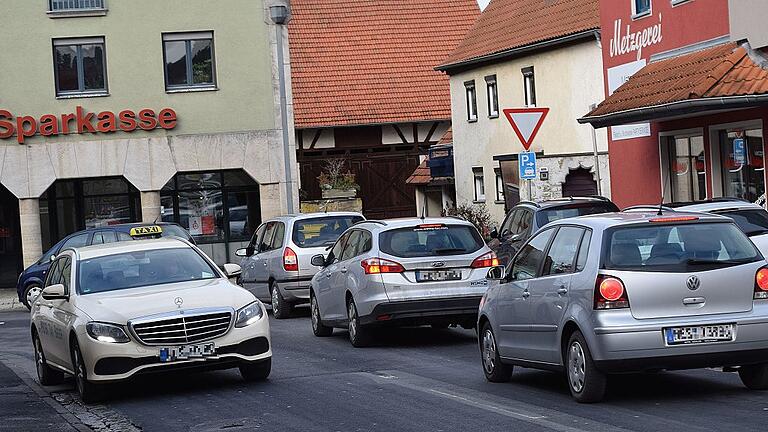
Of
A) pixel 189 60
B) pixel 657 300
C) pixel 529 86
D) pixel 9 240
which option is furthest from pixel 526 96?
pixel 657 300

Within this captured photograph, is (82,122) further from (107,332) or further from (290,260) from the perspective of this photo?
(107,332)

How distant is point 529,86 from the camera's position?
1774 inches

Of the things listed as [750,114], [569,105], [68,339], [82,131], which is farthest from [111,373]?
[569,105]

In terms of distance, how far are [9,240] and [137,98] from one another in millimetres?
6606

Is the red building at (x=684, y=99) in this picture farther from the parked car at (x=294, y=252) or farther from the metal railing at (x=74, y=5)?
the metal railing at (x=74, y=5)

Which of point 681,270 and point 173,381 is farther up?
point 681,270

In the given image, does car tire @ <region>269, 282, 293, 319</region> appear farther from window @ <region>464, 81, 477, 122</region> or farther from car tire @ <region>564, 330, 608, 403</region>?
window @ <region>464, 81, 477, 122</region>

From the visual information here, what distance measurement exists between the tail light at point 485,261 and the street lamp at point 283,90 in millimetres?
15312

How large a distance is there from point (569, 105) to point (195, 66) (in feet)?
38.3

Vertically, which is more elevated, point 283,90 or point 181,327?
point 283,90

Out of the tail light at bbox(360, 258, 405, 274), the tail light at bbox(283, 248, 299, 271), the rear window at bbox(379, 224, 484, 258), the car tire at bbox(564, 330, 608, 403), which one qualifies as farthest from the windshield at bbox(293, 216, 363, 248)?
the car tire at bbox(564, 330, 608, 403)

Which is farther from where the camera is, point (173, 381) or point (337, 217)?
point (337, 217)

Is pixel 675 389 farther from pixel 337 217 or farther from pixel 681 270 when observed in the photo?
pixel 337 217

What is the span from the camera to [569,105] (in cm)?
4216
